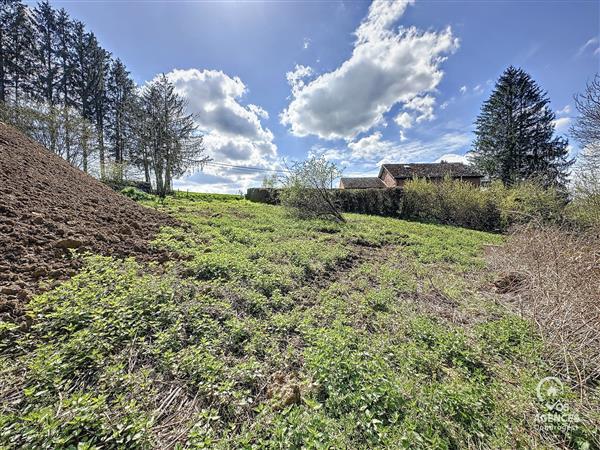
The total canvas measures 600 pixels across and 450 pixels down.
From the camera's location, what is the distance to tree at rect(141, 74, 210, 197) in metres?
19.2

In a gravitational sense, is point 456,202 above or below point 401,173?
below

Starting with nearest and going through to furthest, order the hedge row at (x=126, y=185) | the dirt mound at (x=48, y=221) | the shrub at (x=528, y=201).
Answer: the dirt mound at (x=48, y=221) < the shrub at (x=528, y=201) < the hedge row at (x=126, y=185)

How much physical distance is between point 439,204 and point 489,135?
42.6ft

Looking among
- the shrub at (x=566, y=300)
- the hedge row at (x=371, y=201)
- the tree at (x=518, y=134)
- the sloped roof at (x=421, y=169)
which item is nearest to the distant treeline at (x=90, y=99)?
the hedge row at (x=371, y=201)

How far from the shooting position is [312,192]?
11.9m

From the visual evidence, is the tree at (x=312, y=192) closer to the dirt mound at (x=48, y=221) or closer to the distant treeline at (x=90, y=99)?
the dirt mound at (x=48, y=221)

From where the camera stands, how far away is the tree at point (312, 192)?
11.9m

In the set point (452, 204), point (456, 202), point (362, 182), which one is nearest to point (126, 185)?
point (452, 204)

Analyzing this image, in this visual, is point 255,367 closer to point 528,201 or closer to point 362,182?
point 528,201

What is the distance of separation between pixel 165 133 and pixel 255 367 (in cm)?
2170

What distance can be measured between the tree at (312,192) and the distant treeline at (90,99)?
11.2m

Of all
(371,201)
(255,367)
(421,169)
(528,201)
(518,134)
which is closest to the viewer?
(255,367)

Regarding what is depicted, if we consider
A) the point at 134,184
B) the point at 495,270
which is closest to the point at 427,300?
the point at 495,270

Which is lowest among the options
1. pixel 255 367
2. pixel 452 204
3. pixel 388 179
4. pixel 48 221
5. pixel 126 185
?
pixel 255 367
